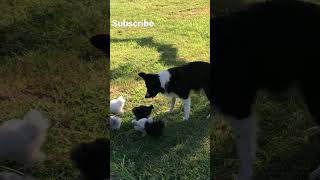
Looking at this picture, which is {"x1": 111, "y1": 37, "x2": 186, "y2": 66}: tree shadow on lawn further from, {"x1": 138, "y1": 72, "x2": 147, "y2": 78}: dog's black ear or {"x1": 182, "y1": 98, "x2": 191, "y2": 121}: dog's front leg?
{"x1": 182, "y1": 98, "x2": 191, "y2": 121}: dog's front leg

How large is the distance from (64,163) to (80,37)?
90 cm

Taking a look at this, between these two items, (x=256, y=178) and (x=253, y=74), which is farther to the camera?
(x=256, y=178)

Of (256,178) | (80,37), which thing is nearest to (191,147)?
(256,178)

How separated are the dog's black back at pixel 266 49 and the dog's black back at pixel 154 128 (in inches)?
18.3

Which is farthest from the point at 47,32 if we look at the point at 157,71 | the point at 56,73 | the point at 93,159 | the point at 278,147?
the point at 278,147

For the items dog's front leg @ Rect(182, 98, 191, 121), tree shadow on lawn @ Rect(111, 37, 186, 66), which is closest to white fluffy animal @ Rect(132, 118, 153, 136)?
dog's front leg @ Rect(182, 98, 191, 121)

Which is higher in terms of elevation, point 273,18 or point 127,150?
point 273,18

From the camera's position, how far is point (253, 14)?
10.7 feet

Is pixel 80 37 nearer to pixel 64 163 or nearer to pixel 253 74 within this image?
pixel 64 163

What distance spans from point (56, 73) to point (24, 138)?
0.50m

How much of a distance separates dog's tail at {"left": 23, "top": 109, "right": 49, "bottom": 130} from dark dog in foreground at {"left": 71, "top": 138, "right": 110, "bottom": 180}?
0.90 ft

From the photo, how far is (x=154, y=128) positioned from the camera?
10.9 feet

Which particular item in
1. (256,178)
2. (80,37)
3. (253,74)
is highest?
(80,37)

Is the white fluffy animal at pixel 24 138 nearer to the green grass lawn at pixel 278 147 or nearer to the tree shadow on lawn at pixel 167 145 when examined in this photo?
the tree shadow on lawn at pixel 167 145
